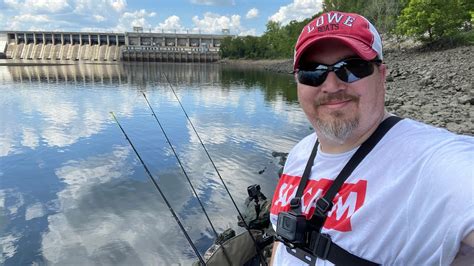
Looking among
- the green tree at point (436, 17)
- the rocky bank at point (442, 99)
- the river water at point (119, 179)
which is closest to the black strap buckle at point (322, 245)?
the river water at point (119, 179)

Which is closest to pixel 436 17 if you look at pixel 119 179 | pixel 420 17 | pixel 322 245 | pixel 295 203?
pixel 420 17

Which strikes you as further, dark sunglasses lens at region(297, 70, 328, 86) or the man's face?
dark sunglasses lens at region(297, 70, 328, 86)

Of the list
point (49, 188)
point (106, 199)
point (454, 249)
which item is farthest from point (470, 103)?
point (49, 188)

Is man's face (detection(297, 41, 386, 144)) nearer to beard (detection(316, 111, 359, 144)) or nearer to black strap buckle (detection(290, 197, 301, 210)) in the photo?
beard (detection(316, 111, 359, 144))

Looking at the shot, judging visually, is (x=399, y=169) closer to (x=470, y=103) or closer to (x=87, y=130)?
(x=470, y=103)

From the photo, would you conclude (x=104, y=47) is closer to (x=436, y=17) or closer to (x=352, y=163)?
(x=436, y=17)

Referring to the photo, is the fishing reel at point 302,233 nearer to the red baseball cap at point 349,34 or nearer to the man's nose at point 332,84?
the man's nose at point 332,84

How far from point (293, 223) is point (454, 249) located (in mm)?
805

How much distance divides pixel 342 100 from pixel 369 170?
434 mm

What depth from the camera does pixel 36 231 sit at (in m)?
8.21

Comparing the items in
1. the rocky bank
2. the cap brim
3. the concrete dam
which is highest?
the concrete dam

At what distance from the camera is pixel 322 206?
1806 millimetres

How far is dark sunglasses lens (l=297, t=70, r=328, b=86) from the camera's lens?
1.96 metres

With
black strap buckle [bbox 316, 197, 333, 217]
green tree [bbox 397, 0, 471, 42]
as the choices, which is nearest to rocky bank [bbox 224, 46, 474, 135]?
black strap buckle [bbox 316, 197, 333, 217]
